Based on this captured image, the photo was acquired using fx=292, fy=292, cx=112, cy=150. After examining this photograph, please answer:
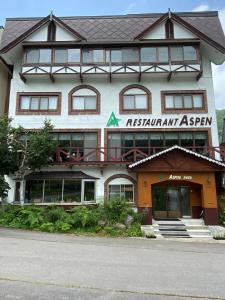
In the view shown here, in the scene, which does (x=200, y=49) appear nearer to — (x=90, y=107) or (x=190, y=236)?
(x=90, y=107)

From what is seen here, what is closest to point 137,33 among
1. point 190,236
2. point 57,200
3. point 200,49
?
point 200,49

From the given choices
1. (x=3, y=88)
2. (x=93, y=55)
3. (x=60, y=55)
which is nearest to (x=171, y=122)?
(x=93, y=55)

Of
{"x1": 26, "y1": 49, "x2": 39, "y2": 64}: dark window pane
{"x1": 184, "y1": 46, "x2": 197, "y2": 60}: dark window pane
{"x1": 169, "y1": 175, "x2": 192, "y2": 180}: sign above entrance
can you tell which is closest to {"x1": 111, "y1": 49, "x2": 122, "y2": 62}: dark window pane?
{"x1": 184, "y1": 46, "x2": 197, "y2": 60}: dark window pane

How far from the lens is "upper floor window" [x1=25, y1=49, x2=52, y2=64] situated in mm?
23406

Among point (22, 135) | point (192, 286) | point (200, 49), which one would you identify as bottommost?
point (192, 286)

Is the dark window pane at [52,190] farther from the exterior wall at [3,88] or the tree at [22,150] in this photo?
the exterior wall at [3,88]

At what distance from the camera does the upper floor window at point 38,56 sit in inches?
922

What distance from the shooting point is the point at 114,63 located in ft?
76.3

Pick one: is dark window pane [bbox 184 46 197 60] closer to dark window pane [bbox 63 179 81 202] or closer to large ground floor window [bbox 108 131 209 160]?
large ground floor window [bbox 108 131 209 160]

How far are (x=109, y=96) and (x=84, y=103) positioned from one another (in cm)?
211

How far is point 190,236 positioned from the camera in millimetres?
16312

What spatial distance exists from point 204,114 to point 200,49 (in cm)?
536

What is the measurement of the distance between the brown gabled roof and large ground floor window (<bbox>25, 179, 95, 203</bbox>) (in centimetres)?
1140

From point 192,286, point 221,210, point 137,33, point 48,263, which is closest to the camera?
point 192,286
